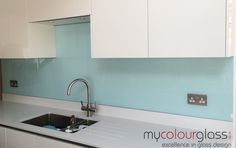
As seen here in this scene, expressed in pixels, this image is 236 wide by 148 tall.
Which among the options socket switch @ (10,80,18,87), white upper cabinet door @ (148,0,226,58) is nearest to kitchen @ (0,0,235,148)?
white upper cabinet door @ (148,0,226,58)

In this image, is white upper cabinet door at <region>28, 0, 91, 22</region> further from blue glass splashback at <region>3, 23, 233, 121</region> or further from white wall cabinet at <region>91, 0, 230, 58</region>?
blue glass splashback at <region>3, 23, 233, 121</region>

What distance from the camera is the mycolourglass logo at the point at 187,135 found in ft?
5.62

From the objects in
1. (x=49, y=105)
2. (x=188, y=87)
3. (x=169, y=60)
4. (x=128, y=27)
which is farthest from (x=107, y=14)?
(x=49, y=105)

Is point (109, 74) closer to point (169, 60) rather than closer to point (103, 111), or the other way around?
point (103, 111)

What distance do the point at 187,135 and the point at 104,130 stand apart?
2.11 feet

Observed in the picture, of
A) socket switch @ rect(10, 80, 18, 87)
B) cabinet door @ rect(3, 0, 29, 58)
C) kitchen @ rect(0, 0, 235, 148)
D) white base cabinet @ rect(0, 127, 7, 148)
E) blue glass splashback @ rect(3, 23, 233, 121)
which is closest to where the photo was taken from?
kitchen @ rect(0, 0, 235, 148)

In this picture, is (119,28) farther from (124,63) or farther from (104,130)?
(104,130)

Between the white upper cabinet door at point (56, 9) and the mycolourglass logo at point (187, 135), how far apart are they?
3.51 feet

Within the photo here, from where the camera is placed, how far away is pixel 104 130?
1.90m

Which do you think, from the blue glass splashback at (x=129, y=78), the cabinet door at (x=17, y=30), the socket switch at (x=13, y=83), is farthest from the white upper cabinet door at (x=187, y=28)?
the socket switch at (x=13, y=83)

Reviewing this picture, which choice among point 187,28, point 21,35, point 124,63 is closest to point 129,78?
point 124,63

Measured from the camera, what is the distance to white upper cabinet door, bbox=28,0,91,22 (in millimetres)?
1889

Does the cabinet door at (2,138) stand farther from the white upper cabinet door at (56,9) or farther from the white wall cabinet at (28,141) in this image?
the white upper cabinet door at (56,9)

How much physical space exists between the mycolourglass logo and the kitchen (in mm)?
45
